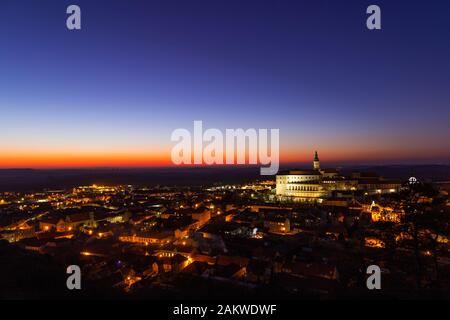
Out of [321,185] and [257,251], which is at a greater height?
[321,185]

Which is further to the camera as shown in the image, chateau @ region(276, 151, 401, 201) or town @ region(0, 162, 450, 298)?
chateau @ region(276, 151, 401, 201)

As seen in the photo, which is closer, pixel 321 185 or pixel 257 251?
pixel 257 251

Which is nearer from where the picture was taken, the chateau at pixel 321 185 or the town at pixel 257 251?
the town at pixel 257 251
